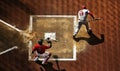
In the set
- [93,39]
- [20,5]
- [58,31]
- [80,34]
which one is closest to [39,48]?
[58,31]

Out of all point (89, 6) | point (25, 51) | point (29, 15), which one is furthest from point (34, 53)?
point (89, 6)

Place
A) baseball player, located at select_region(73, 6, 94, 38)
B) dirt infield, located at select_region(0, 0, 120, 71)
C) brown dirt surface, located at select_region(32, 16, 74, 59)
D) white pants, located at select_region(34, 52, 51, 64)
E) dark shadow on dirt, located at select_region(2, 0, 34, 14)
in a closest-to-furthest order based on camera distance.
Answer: white pants, located at select_region(34, 52, 51, 64) < dirt infield, located at select_region(0, 0, 120, 71) < brown dirt surface, located at select_region(32, 16, 74, 59) < baseball player, located at select_region(73, 6, 94, 38) < dark shadow on dirt, located at select_region(2, 0, 34, 14)

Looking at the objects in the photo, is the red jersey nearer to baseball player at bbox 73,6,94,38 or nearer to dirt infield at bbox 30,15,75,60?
dirt infield at bbox 30,15,75,60

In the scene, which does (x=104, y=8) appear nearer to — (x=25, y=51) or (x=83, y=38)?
(x=83, y=38)

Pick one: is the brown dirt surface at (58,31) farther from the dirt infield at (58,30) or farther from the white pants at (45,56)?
the white pants at (45,56)

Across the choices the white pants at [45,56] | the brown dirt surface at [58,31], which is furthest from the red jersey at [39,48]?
the brown dirt surface at [58,31]

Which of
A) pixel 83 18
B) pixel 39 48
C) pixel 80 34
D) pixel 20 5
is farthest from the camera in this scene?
pixel 20 5

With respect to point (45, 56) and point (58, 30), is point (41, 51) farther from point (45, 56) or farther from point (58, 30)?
point (58, 30)

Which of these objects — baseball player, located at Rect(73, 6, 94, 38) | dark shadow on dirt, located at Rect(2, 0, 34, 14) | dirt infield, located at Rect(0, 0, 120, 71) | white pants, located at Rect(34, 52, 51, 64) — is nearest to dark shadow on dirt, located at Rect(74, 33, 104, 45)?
dirt infield, located at Rect(0, 0, 120, 71)
